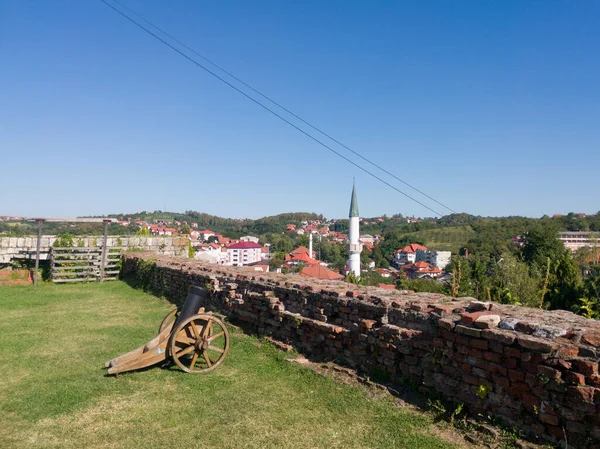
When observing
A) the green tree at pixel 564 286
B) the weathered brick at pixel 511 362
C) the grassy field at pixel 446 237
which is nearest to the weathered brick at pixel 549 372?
the weathered brick at pixel 511 362

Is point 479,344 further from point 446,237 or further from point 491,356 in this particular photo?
point 446,237

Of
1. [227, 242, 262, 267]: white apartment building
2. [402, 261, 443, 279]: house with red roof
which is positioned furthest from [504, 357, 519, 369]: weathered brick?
[227, 242, 262, 267]: white apartment building

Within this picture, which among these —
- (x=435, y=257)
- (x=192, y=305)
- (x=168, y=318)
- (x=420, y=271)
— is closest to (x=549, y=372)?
(x=192, y=305)

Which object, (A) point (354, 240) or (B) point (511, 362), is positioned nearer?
(B) point (511, 362)

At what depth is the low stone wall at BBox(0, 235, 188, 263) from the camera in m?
13.4

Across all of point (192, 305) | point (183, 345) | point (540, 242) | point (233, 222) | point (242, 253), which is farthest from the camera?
point (233, 222)

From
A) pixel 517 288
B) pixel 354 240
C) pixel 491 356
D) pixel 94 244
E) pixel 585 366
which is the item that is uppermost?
pixel 354 240

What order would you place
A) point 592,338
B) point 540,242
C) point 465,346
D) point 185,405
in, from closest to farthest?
point 592,338, point 465,346, point 185,405, point 540,242

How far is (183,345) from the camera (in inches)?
222

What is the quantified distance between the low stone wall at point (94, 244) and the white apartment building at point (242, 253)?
70.6 m

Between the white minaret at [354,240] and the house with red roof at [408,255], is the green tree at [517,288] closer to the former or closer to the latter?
the white minaret at [354,240]

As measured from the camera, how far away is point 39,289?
12.1 metres

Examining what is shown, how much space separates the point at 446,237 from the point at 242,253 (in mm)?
55969

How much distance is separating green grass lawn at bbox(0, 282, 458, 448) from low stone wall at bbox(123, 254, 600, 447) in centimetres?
45
